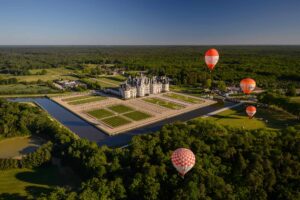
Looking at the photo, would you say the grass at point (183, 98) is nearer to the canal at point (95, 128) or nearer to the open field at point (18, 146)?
the canal at point (95, 128)

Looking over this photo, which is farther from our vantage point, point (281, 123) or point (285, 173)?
point (281, 123)

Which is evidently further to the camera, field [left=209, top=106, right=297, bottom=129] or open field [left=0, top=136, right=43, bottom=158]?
field [left=209, top=106, right=297, bottom=129]

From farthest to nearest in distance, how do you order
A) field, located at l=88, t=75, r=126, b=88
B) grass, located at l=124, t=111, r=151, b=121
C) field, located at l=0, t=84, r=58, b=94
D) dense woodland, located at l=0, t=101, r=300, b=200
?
field, located at l=88, t=75, r=126, b=88, field, located at l=0, t=84, r=58, b=94, grass, located at l=124, t=111, r=151, b=121, dense woodland, located at l=0, t=101, r=300, b=200

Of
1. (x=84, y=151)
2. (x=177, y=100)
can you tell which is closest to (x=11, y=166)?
(x=84, y=151)

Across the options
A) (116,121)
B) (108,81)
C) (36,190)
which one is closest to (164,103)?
(116,121)

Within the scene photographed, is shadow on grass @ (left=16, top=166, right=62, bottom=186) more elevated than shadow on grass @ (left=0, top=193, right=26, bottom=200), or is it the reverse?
shadow on grass @ (left=0, top=193, right=26, bottom=200)

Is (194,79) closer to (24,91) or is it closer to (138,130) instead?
(138,130)

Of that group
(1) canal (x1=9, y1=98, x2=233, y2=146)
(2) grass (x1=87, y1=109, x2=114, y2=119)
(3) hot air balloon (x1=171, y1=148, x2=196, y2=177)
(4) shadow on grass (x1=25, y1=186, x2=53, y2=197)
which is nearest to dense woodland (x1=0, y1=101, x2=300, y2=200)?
(3) hot air balloon (x1=171, y1=148, x2=196, y2=177)

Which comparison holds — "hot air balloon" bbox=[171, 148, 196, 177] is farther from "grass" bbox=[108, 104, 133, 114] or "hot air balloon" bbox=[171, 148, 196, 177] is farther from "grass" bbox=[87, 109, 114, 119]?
"grass" bbox=[108, 104, 133, 114]
